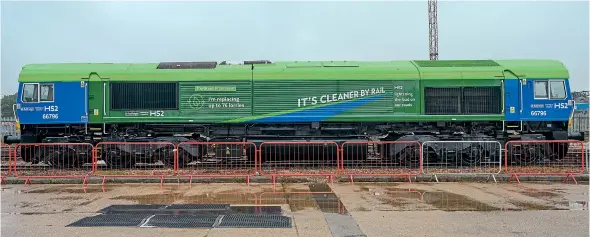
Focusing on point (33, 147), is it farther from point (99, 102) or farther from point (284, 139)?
point (284, 139)

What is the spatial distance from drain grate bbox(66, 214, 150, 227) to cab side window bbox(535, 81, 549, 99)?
11930mm

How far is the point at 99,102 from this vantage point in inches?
555

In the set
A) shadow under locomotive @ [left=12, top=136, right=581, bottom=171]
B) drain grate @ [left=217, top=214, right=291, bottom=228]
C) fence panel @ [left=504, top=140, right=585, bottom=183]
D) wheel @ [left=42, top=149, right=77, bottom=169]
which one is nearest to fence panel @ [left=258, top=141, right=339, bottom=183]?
→ shadow under locomotive @ [left=12, top=136, right=581, bottom=171]

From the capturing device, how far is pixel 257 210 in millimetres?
7684

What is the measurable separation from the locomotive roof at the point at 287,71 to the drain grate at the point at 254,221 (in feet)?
24.7

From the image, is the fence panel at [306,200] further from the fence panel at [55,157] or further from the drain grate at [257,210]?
the fence panel at [55,157]

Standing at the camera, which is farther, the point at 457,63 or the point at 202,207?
the point at 457,63

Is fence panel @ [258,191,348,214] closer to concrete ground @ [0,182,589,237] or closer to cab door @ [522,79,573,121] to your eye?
concrete ground @ [0,182,589,237]

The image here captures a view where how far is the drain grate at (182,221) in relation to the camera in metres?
6.54

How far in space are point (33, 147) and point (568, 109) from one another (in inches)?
608

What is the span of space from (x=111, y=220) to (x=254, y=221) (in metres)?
2.05

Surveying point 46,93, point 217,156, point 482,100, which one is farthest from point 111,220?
point 482,100

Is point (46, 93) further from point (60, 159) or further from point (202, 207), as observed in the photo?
point (202, 207)

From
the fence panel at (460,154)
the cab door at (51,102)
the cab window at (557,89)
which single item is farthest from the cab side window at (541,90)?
the cab door at (51,102)
